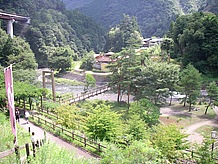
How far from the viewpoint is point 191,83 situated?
2500cm

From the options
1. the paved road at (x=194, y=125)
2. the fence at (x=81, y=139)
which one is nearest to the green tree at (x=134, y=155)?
the fence at (x=81, y=139)

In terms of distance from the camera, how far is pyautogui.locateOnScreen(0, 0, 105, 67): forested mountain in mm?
56750

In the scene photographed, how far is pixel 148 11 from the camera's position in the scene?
8969 cm

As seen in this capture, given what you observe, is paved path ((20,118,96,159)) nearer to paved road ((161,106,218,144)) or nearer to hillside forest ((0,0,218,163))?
hillside forest ((0,0,218,163))

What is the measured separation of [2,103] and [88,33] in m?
61.4

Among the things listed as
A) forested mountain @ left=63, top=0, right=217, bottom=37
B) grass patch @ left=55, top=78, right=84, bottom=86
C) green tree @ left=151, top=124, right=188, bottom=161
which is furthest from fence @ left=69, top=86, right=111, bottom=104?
forested mountain @ left=63, top=0, right=217, bottom=37

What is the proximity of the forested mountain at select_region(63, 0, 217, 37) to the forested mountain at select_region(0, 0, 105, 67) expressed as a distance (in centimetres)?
1661

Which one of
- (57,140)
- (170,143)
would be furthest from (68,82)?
(170,143)

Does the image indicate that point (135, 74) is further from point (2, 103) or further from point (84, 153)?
point (84, 153)

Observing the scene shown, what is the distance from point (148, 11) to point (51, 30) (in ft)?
138

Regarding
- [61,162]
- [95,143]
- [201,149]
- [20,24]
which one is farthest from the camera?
[20,24]

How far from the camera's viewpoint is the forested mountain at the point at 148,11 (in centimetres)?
8138

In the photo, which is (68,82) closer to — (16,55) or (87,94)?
(16,55)

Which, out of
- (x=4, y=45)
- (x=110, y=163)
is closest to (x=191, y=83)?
(x=110, y=163)
